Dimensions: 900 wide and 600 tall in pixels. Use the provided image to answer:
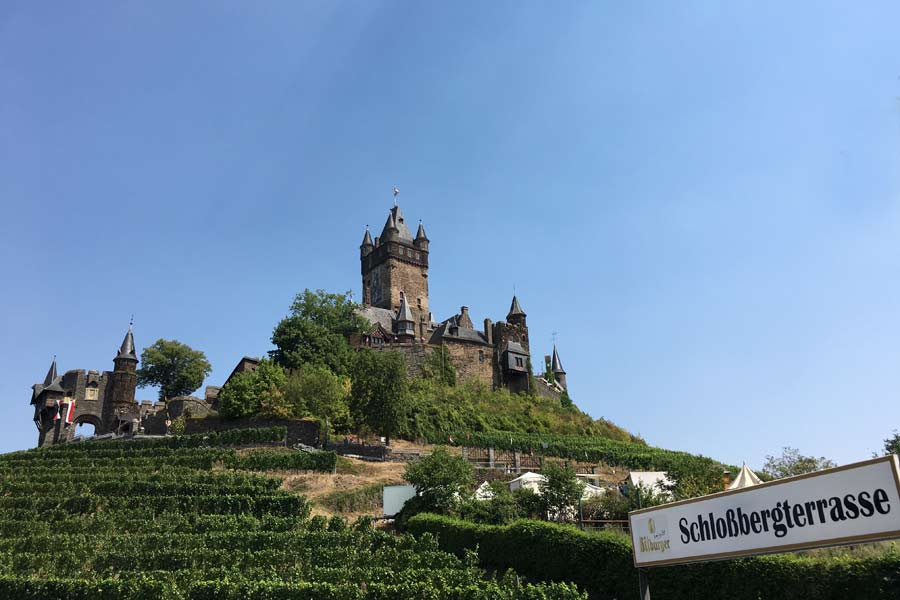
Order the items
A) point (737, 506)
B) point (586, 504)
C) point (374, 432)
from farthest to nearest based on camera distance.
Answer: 1. point (374, 432)
2. point (586, 504)
3. point (737, 506)

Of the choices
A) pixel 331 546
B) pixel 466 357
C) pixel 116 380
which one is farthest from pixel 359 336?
pixel 331 546

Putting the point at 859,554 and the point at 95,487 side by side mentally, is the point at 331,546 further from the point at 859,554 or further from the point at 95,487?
the point at 95,487

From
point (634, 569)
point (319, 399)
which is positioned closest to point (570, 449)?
point (319, 399)

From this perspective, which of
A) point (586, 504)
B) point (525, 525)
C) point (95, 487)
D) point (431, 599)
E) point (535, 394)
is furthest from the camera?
point (535, 394)

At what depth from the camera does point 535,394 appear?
213ft

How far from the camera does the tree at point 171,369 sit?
2729 inches

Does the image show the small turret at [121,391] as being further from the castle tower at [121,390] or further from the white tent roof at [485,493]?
the white tent roof at [485,493]

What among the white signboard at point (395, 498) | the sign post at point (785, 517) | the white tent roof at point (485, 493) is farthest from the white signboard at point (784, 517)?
the white signboard at point (395, 498)

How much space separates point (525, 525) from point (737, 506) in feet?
49.8

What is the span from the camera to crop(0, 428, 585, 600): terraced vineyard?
17188 mm

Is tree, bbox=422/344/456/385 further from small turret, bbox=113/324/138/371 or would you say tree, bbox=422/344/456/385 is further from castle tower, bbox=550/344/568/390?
small turret, bbox=113/324/138/371

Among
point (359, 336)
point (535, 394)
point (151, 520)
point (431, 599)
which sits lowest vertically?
point (431, 599)

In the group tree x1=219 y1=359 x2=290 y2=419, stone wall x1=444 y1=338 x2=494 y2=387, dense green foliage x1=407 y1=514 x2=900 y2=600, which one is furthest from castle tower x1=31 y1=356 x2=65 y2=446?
dense green foliage x1=407 y1=514 x2=900 y2=600

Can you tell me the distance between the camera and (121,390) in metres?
60.4
